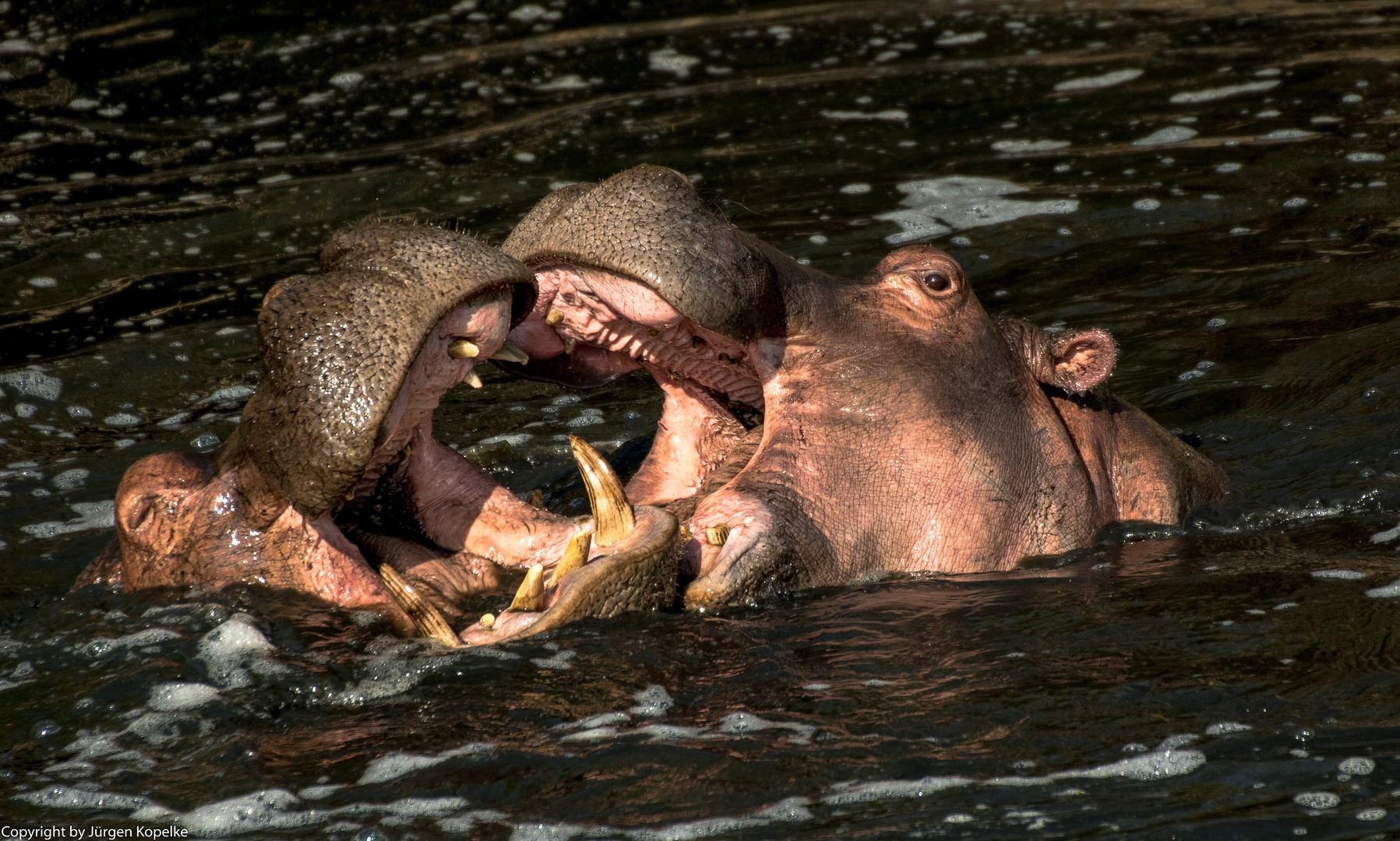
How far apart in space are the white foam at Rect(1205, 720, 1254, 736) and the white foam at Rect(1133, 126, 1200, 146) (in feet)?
24.6

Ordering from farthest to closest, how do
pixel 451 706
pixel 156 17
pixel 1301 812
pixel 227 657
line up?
1. pixel 156 17
2. pixel 227 657
3. pixel 451 706
4. pixel 1301 812

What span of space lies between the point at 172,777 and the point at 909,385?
7.86 feet

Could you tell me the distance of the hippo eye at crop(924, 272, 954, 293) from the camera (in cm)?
479

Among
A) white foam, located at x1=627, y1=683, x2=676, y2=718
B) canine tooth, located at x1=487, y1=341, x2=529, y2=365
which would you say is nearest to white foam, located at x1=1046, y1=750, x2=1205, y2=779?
white foam, located at x1=627, y1=683, x2=676, y2=718

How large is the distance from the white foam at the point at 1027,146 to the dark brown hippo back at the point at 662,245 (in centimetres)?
658

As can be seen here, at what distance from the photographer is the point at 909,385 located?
457cm

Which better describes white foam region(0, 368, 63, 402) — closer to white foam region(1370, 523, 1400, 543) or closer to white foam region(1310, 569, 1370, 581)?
white foam region(1310, 569, 1370, 581)

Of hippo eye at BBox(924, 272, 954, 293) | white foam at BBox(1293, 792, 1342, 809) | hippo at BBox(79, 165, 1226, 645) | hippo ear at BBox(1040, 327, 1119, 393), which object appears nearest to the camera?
white foam at BBox(1293, 792, 1342, 809)

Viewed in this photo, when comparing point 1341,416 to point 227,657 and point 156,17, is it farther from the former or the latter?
point 156,17

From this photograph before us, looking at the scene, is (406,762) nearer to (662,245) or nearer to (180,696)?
(180,696)

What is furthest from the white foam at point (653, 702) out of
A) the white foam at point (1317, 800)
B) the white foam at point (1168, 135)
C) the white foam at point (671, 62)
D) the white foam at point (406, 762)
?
the white foam at point (671, 62)

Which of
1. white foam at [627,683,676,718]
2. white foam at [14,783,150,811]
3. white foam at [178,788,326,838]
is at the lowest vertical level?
white foam at [627,683,676,718]

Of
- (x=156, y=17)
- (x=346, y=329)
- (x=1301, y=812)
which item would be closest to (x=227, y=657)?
(x=346, y=329)

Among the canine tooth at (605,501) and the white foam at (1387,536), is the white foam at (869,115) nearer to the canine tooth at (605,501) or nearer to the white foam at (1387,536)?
the white foam at (1387,536)
